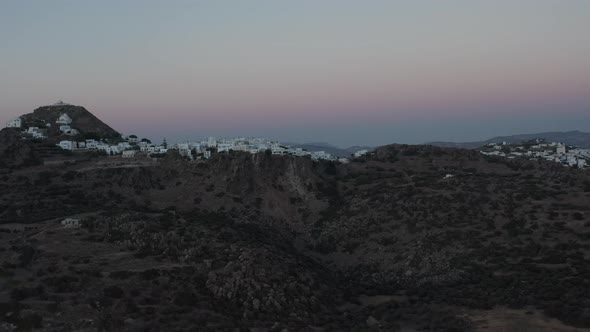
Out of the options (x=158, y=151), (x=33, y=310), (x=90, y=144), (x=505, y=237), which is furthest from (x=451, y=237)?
(x=90, y=144)

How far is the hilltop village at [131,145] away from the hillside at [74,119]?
1040 millimetres

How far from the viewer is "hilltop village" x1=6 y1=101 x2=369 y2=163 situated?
77625mm

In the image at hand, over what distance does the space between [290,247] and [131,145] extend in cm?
5320

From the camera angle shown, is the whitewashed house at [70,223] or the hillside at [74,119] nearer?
the whitewashed house at [70,223]

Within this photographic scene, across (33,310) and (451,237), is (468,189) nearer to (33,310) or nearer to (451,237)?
(451,237)

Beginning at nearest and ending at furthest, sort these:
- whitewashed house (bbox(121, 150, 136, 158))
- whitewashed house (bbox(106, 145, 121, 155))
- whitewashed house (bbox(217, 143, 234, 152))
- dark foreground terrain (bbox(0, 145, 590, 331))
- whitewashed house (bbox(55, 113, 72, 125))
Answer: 1. dark foreground terrain (bbox(0, 145, 590, 331))
2. whitewashed house (bbox(121, 150, 136, 158))
3. whitewashed house (bbox(106, 145, 121, 155))
4. whitewashed house (bbox(217, 143, 234, 152))
5. whitewashed house (bbox(55, 113, 72, 125))

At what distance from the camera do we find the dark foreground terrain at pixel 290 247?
81.2 feet

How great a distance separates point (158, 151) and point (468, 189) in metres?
49.8

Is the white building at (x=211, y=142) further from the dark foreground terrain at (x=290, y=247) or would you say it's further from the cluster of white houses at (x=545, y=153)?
the cluster of white houses at (x=545, y=153)

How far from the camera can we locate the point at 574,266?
32.3 m

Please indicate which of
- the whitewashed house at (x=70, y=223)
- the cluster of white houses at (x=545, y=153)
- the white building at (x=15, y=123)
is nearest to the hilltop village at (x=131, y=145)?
the white building at (x=15, y=123)

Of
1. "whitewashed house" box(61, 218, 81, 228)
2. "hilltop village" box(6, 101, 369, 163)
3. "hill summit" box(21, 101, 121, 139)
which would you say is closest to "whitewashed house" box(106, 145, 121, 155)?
"hilltop village" box(6, 101, 369, 163)

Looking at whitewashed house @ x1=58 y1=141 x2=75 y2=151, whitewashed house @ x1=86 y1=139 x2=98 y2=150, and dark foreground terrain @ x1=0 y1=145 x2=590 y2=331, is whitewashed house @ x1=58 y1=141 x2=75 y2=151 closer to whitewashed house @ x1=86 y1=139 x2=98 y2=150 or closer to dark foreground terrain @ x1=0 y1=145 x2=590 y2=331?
whitewashed house @ x1=86 y1=139 x2=98 y2=150

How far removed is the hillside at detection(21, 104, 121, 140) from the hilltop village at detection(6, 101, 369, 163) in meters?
1.04
